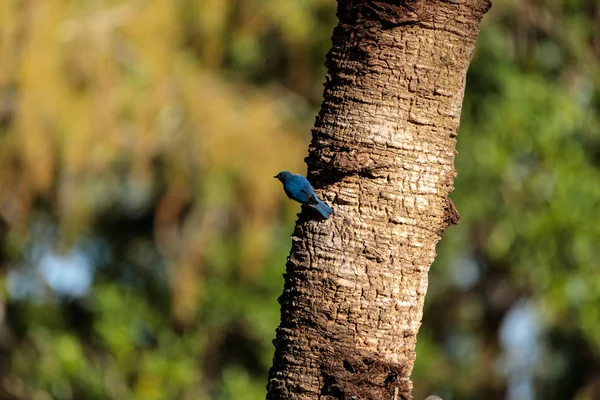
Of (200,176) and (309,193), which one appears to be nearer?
(309,193)

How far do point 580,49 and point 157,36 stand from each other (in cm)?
439

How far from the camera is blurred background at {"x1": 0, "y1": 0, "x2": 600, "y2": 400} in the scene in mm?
9195

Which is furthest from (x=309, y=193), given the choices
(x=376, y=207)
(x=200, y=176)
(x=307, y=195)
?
(x=200, y=176)

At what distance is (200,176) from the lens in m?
10.2

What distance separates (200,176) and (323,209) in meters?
6.79

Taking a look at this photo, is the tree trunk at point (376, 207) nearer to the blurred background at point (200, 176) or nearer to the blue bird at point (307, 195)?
the blue bird at point (307, 195)

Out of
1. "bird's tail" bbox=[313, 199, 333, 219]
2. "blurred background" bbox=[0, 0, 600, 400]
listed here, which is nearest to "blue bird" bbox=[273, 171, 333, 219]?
"bird's tail" bbox=[313, 199, 333, 219]

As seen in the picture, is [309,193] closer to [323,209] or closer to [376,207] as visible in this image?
[323,209]

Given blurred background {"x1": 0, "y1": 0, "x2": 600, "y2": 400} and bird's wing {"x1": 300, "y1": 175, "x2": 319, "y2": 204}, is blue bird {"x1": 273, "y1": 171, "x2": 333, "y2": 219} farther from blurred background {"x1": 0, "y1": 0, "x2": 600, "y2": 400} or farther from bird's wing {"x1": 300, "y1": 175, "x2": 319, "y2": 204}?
blurred background {"x1": 0, "y1": 0, "x2": 600, "y2": 400}

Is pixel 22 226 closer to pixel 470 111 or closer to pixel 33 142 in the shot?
pixel 33 142

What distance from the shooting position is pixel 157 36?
971cm

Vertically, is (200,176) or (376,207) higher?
(200,176)

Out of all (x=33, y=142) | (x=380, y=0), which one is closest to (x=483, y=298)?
(x=33, y=142)

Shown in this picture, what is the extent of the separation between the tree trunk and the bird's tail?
0.03 meters
